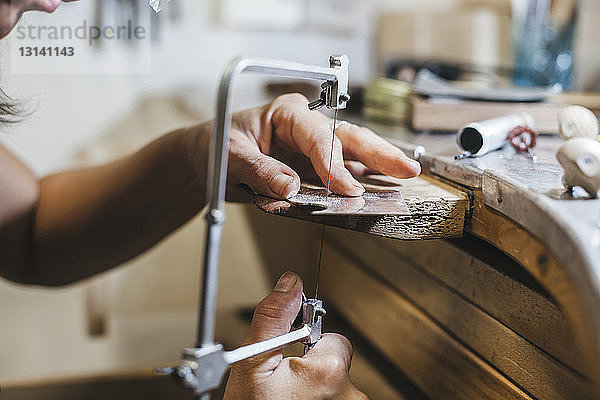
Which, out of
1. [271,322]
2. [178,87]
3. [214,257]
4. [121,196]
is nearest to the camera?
[214,257]

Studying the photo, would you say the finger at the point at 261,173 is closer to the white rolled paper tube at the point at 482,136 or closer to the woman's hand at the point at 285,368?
the woman's hand at the point at 285,368

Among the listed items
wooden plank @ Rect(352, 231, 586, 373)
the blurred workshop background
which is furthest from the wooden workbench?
the blurred workshop background

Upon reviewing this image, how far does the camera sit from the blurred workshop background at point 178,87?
57.7 inches

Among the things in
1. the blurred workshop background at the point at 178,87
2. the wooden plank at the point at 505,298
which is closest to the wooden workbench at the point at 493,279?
the wooden plank at the point at 505,298

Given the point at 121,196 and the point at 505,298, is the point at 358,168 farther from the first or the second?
the point at 121,196

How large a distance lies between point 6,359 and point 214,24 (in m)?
0.89

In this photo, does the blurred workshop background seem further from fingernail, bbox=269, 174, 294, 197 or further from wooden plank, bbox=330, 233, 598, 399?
fingernail, bbox=269, 174, 294, 197

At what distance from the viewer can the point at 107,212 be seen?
0.83m

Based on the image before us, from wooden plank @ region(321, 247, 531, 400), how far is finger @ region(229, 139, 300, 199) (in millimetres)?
157

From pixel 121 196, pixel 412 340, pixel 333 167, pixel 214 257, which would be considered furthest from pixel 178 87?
pixel 214 257

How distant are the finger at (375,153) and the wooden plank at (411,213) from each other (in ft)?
0.05

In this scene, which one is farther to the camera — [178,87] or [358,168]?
[178,87]

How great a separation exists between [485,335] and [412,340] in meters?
0.19

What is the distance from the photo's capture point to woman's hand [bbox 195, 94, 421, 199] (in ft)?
1.82
